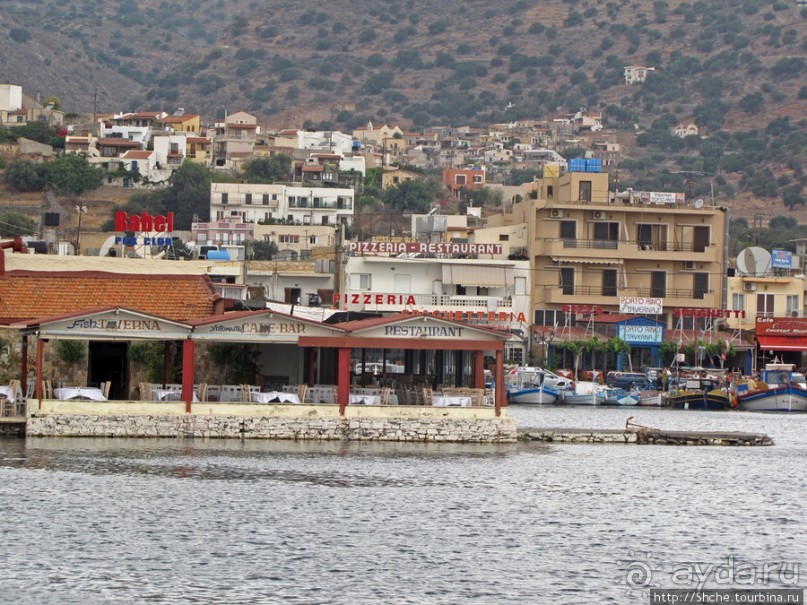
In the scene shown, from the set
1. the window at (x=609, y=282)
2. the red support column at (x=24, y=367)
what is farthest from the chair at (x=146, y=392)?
the window at (x=609, y=282)

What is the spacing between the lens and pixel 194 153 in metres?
197

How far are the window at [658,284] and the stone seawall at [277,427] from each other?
2081 inches

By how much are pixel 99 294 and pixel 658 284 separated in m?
54.2

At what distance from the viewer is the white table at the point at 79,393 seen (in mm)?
52156

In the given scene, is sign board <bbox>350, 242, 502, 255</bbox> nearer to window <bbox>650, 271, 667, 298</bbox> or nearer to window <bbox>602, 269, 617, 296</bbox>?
window <bbox>602, 269, 617, 296</bbox>

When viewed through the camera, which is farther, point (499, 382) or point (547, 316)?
point (547, 316)

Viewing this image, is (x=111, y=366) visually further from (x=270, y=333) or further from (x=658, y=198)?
(x=658, y=198)

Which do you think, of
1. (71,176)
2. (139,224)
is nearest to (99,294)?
(139,224)

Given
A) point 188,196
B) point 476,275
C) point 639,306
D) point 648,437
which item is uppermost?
point 188,196

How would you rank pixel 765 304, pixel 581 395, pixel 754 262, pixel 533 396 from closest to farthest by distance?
1. pixel 533 396
2. pixel 581 395
3. pixel 754 262
4. pixel 765 304

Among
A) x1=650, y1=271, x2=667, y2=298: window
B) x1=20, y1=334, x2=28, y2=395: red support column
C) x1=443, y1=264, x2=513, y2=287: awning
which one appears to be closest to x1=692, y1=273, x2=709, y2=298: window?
x1=650, y1=271, x2=667, y2=298: window

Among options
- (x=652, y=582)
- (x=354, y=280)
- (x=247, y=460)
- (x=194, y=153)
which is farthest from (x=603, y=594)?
(x=194, y=153)

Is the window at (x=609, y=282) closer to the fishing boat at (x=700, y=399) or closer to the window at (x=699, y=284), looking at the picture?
the window at (x=699, y=284)

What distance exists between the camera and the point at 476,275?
4055 inches
